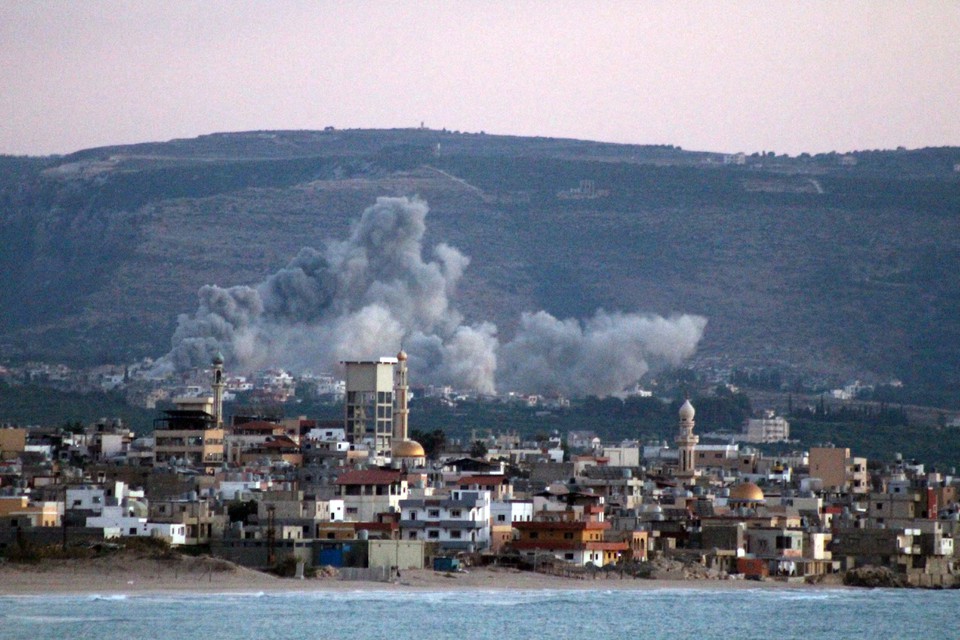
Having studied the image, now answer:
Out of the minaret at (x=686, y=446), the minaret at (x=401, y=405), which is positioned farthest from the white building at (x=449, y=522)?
the minaret at (x=401, y=405)

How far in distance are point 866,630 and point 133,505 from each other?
2539 cm

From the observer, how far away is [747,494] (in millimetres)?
104188

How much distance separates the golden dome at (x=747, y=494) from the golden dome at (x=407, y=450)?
603 inches

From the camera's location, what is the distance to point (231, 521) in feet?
292

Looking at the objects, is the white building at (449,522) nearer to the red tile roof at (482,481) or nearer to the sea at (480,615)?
the sea at (480,615)

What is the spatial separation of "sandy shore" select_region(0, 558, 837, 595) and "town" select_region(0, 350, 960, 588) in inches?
48.3

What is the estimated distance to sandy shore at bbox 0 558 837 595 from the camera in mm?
78938

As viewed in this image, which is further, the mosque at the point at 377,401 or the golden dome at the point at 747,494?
the mosque at the point at 377,401

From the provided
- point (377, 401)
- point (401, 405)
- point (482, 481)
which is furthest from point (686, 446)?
point (482, 481)

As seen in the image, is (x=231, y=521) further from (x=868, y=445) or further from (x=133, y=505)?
(x=868, y=445)

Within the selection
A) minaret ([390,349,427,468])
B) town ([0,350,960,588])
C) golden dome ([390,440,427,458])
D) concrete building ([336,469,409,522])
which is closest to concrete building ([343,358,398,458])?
minaret ([390,349,427,468])

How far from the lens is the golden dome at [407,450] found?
11441 cm

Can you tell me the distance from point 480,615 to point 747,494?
1138 inches

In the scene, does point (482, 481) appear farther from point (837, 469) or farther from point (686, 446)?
point (837, 469)
